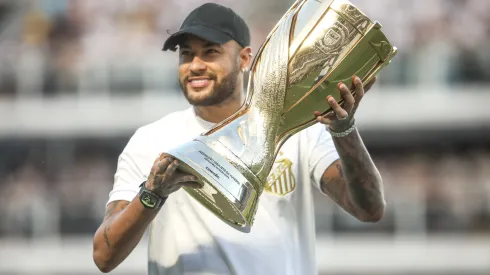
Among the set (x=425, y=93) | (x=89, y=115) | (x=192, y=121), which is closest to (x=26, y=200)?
(x=89, y=115)

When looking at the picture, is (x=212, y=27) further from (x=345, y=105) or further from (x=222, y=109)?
(x=345, y=105)

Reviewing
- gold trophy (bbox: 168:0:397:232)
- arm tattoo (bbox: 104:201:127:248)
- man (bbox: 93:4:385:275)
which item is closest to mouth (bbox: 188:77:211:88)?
man (bbox: 93:4:385:275)

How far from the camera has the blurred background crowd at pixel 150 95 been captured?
1911 cm

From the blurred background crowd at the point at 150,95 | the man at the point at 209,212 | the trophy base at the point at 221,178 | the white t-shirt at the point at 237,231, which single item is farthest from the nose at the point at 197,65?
the blurred background crowd at the point at 150,95

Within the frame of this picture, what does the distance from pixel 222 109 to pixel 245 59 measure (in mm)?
186

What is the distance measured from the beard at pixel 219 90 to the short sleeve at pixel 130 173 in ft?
0.99

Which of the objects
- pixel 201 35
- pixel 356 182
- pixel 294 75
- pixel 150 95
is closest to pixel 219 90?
pixel 201 35

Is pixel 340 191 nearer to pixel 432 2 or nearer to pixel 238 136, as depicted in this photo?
pixel 238 136

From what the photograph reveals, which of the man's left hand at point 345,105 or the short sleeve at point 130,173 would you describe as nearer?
the man's left hand at point 345,105

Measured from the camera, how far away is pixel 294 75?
142 inches

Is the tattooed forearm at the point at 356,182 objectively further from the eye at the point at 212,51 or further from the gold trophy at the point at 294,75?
the eye at the point at 212,51

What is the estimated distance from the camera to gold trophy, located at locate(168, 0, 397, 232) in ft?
11.7

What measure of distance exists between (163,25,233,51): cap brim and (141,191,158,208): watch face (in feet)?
1.91

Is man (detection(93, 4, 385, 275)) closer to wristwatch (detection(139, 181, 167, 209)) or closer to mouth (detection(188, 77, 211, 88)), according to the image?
mouth (detection(188, 77, 211, 88))
